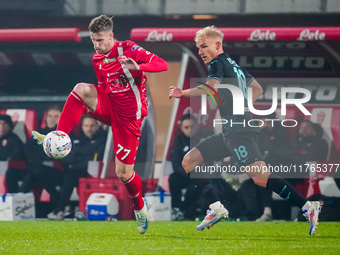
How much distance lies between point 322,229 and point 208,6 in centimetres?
431

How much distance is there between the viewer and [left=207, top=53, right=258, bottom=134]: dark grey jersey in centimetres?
700

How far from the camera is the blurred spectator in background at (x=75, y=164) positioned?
35.3ft

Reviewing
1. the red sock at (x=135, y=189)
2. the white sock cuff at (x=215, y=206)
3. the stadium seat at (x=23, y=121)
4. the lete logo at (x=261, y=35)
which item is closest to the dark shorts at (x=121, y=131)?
the red sock at (x=135, y=189)

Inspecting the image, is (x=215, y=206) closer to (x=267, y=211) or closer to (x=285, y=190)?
(x=285, y=190)

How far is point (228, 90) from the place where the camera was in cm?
719

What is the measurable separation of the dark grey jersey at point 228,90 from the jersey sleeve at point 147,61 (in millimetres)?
449

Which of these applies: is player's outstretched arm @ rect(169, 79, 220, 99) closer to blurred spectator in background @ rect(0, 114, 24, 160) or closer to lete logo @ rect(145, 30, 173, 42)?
lete logo @ rect(145, 30, 173, 42)

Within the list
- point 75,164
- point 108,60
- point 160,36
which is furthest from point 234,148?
point 75,164

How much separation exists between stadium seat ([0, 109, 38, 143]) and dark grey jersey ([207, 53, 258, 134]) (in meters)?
5.57

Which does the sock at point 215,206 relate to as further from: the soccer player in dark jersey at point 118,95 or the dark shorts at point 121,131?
the dark shorts at point 121,131

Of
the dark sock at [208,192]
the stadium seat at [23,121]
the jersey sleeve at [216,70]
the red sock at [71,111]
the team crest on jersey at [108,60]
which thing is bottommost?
the dark sock at [208,192]

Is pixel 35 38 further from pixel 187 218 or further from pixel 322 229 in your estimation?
pixel 322 229

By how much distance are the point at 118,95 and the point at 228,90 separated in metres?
1.05

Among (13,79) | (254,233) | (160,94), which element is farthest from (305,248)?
(13,79)
